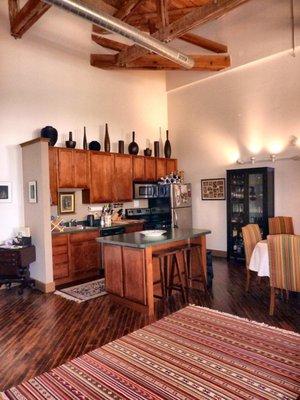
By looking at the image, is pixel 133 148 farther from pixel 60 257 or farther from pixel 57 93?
pixel 60 257

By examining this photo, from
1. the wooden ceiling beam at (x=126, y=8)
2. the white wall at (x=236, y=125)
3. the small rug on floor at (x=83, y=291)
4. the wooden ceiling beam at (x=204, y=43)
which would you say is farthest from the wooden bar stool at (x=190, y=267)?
the wooden ceiling beam at (x=204, y=43)

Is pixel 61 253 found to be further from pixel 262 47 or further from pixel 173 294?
pixel 262 47

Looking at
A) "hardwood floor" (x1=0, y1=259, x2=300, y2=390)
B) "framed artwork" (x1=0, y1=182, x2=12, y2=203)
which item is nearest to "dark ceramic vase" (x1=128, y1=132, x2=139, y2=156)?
"framed artwork" (x1=0, y1=182, x2=12, y2=203)

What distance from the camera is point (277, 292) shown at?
14.1 ft

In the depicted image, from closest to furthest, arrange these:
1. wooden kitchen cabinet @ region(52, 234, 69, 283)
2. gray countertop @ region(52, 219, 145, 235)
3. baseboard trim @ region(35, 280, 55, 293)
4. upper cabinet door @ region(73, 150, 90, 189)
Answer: baseboard trim @ region(35, 280, 55, 293) < wooden kitchen cabinet @ region(52, 234, 69, 283) < gray countertop @ region(52, 219, 145, 235) < upper cabinet door @ region(73, 150, 90, 189)

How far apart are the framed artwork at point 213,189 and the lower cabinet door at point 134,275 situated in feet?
12.5

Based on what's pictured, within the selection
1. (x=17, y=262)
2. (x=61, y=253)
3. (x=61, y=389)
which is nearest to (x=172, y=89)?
(x=61, y=253)

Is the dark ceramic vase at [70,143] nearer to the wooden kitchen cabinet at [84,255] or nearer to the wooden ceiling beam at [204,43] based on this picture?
the wooden kitchen cabinet at [84,255]

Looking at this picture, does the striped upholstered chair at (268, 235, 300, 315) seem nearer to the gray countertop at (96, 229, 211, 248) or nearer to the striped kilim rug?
the striped kilim rug

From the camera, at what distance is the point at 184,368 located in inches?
101

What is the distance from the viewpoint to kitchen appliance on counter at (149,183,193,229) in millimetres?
7047

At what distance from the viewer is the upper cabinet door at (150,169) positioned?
7.23 metres

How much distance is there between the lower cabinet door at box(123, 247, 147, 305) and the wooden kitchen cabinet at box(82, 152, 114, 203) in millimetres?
2433

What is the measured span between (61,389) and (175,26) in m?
5.20
